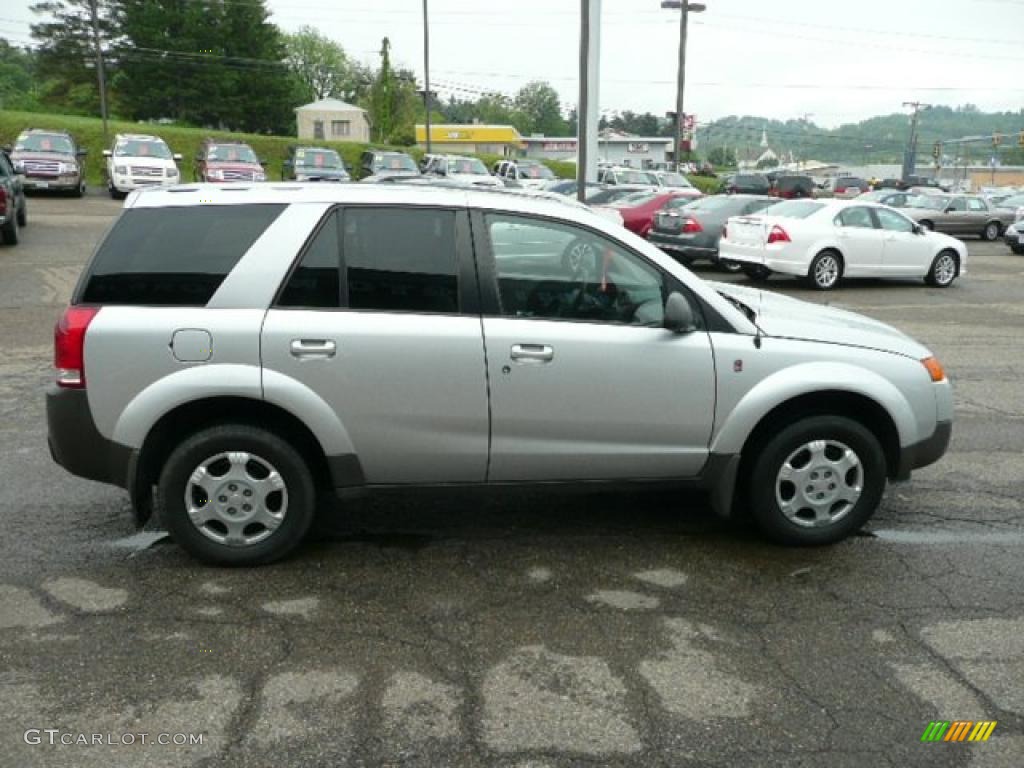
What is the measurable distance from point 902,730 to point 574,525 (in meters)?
2.15

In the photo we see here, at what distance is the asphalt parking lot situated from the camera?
3072mm

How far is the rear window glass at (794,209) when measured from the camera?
15625 millimetres

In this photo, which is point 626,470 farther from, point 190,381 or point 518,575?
point 190,381

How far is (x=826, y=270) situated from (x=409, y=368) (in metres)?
12.8

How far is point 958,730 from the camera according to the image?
316cm

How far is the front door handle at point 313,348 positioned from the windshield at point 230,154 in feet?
79.1

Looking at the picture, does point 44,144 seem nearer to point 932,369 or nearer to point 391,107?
point 932,369

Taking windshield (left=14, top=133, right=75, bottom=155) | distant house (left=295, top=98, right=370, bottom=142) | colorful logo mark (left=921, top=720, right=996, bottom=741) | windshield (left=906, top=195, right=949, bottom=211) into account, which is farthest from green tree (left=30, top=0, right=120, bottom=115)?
colorful logo mark (left=921, top=720, right=996, bottom=741)

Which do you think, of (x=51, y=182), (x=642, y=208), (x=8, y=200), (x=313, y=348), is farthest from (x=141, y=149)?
(x=313, y=348)

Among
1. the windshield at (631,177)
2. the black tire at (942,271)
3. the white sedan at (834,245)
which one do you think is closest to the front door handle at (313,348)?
the white sedan at (834,245)

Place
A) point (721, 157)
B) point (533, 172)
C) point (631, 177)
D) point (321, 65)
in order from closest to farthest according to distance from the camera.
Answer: point (631, 177) → point (533, 172) → point (321, 65) → point (721, 157)

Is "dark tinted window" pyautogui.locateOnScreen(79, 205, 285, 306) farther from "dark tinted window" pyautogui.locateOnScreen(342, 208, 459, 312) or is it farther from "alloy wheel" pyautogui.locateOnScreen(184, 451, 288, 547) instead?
"alloy wheel" pyautogui.locateOnScreen(184, 451, 288, 547)

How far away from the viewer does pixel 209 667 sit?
3482mm

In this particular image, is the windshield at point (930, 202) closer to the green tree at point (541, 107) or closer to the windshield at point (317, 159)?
the windshield at point (317, 159)
